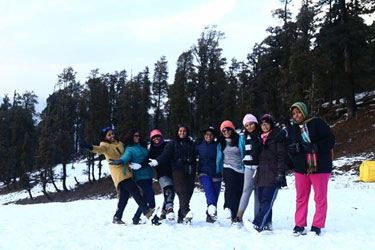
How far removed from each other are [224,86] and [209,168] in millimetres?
31635

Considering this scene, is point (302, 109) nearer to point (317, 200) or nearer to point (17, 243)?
point (317, 200)

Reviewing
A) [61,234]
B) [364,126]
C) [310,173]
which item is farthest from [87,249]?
[364,126]

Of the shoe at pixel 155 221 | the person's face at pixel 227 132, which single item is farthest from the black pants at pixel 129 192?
the person's face at pixel 227 132

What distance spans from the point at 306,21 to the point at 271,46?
420 centimetres

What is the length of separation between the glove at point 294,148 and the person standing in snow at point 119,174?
119 inches

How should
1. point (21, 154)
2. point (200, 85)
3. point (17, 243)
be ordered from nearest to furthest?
1. point (17, 243)
2. point (200, 85)
3. point (21, 154)

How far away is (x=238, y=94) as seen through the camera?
51.7 metres

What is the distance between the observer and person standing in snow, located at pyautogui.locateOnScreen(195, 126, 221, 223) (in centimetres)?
751

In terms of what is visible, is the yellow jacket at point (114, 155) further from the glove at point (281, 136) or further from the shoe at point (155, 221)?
the glove at point (281, 136)

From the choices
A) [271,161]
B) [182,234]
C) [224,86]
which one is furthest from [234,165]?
[224,86]

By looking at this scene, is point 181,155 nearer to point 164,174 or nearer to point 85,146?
point 164,174

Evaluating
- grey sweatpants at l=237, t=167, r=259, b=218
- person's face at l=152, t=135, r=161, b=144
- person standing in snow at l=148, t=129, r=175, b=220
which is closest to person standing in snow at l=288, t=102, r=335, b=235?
grey sweatpants at l=237, t=167, r=259, b=218

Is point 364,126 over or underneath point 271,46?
underneath

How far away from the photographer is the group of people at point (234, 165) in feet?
20.7
